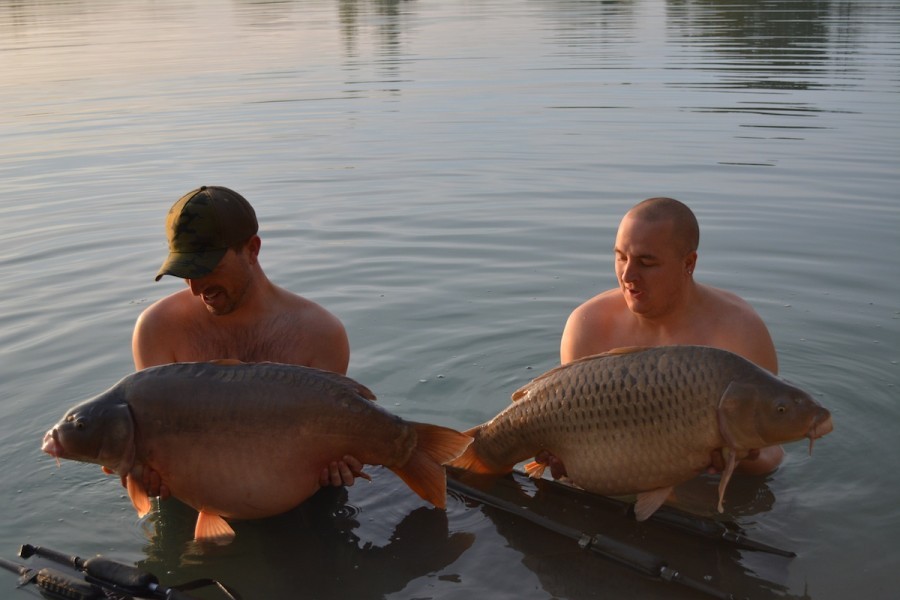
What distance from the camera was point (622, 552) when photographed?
3906 mm

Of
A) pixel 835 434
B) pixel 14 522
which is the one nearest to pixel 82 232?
pixel 14 522

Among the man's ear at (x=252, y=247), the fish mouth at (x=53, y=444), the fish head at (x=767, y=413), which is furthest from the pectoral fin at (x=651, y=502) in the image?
the fish mouth at (x=53, y=444)

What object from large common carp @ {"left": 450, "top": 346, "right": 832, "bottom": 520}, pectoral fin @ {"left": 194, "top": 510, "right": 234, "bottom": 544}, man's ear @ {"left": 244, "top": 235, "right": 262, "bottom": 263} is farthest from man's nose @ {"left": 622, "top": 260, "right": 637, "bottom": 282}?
pectoral fin @ {"left": 194, "top": 510, "right": 234, "bottom": 544}

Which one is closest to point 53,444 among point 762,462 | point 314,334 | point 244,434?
point 244,434

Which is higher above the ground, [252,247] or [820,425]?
[252,247]

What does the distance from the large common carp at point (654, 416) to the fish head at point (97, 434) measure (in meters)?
1.46

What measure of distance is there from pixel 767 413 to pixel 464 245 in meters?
5.14

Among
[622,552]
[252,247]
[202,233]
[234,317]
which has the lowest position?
[622,552]

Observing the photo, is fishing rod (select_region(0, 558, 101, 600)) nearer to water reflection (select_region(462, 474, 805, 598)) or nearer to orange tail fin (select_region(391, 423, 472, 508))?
orange tail fin (select_region(391, 423, 472, 508))

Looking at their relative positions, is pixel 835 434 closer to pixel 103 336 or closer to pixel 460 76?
pixel 103 336

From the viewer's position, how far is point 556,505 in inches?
177

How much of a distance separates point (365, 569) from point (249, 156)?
29.5ft

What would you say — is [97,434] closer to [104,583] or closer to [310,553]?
[104,583]

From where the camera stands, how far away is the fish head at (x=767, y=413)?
3.80m
